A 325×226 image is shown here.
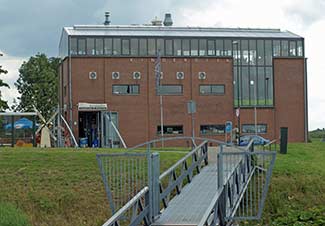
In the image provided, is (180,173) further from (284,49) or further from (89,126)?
(284,49)

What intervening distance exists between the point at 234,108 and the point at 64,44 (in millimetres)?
17050

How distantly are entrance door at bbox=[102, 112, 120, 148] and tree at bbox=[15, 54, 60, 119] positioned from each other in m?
22.9

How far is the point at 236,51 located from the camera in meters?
71.4

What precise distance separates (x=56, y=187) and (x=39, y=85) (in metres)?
68.3

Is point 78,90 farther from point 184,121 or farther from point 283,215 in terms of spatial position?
point 283,215

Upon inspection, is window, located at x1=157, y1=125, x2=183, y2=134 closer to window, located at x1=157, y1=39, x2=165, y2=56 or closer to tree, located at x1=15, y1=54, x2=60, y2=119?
window, located at x1=157, y1=39, x2=165, y2=56

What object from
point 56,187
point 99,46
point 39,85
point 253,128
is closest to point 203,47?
point 253,128

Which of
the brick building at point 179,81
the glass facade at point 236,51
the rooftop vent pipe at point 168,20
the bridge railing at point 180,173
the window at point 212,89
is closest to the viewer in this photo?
the bridge railing at point 180,173

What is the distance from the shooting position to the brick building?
6819 centimetres

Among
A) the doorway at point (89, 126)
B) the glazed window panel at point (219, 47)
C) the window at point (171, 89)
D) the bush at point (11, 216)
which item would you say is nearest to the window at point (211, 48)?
the glazed window panel at point (219, 47)

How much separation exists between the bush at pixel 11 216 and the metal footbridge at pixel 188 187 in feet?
8.42

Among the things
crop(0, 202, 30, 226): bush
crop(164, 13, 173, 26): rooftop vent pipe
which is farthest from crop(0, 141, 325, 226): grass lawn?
crop(164, 13, 173, 26): rooftop vent pipe

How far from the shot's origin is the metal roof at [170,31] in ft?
228

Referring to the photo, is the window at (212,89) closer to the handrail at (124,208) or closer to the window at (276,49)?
the window at (276,49)
